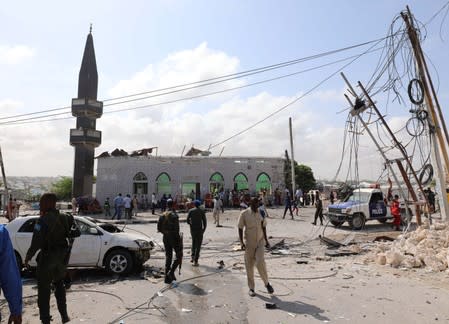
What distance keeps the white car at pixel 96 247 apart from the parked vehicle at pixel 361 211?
12.1m

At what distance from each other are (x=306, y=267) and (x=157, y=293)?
454 cm

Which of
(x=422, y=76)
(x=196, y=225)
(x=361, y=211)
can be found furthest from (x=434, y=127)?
(x=196, y=225)

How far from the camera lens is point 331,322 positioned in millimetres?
5703

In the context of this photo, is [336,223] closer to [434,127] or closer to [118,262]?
[434,127]

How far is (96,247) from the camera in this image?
29.3 ft

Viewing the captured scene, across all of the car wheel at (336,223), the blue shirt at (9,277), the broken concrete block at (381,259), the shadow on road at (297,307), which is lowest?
the shadow on road at (297,307)

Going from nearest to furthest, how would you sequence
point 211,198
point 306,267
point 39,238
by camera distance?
1. point 39,238
2. point 306,267
3. point 211,198

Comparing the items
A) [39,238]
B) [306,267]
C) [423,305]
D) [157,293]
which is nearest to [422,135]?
[306,267]

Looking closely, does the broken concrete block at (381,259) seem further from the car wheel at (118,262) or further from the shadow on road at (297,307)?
the car wheel at (118,262)

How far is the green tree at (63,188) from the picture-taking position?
57656mm

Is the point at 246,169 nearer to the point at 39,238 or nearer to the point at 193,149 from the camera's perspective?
the point at 193,149

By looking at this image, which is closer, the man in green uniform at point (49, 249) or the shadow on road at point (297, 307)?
the man in green uniform at point (49, 249)

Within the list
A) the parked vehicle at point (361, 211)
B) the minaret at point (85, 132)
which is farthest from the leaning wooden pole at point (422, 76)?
the minaret at point (85, 132)

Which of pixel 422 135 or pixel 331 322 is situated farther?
pixel 422 135
